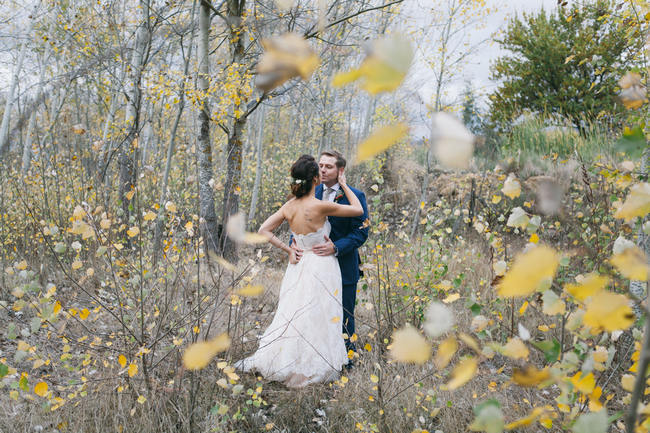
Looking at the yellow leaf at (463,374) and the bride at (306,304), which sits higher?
the yellow leaf at (463,374)

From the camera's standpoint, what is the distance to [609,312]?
18.8 inches

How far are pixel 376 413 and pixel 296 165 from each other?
1.60 meters

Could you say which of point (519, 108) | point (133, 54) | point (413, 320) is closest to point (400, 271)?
point (413, 320)

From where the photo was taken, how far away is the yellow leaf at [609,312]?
1.55 ft

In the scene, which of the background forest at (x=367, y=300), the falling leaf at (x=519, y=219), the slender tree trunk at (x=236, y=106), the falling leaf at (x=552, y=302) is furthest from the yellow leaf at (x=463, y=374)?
the slender tree trunk at (x=236, y=106)

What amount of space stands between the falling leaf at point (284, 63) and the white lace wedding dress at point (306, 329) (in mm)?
2086

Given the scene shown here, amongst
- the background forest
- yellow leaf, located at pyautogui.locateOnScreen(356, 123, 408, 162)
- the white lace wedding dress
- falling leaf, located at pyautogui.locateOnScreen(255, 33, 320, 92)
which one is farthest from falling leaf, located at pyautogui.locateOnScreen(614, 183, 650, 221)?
the white lace wedding dress

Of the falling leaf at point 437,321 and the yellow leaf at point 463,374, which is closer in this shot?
the yellow leaf at point 463,374

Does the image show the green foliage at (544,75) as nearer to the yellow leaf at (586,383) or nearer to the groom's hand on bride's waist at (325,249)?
the groom's hand on bride's waist at (325,249)

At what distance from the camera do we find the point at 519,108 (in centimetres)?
1125

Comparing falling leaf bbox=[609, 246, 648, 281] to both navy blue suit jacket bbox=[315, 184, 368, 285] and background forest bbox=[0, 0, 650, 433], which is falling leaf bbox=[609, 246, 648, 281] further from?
navy blue suit jacket bbox=[315, 184, 368, 285]

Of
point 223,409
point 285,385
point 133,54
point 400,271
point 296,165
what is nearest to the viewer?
point 223,409

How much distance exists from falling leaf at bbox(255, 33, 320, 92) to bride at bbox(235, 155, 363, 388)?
6.67 ft

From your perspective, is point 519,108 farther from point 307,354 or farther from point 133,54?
point 307,354
